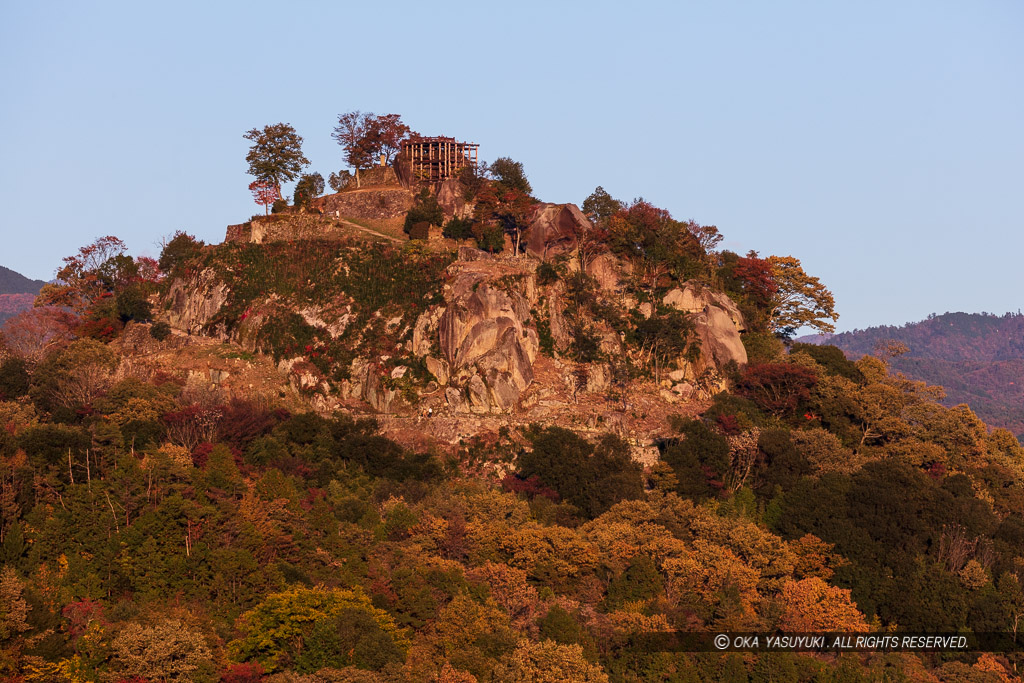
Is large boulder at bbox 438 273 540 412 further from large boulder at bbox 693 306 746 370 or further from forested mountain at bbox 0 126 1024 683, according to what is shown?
large boulder at bbox 693 306 746 370

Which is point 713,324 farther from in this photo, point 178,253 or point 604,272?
point 178,253

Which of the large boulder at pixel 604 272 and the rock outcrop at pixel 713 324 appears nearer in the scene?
the rock outcrop at pixel 713 324

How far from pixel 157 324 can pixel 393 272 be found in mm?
17068

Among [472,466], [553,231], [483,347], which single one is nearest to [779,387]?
[553,231]

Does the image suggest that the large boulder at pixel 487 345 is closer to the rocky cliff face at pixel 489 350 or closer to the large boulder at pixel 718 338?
the rocky cliff face at pixel 489 350

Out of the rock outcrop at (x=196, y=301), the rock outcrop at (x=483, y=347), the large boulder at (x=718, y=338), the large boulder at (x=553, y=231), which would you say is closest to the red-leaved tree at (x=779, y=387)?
the large boulder at (x=718, y=338)

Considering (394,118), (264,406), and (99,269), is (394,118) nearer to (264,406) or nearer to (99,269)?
(99,269)

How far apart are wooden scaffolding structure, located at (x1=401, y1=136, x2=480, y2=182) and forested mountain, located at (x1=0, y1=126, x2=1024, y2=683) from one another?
2.74 metres

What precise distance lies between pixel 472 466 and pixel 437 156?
117 feet

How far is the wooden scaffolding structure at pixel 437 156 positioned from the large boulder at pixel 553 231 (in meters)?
11.9

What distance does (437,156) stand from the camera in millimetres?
100375

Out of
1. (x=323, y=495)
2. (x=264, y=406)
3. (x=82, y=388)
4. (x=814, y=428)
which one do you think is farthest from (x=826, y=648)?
(x=82, y=388)

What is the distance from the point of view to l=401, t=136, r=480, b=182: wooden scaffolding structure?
99.1 meters

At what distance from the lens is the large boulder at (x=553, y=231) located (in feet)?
291
